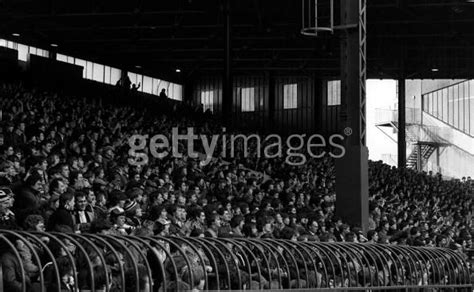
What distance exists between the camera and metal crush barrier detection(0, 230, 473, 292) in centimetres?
834

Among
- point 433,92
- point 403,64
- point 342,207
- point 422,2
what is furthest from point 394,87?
point 342,207

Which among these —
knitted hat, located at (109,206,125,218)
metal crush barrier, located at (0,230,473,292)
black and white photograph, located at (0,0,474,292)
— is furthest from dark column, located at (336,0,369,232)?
knitted hat, located at (109,206,125,218)

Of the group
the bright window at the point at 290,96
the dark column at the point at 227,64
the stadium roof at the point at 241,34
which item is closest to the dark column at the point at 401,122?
the stadium roof at the point at 241,34

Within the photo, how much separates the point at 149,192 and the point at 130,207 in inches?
126

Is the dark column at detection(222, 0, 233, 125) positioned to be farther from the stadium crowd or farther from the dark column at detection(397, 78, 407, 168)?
the dark column at detection(397, 78, 407, 168)

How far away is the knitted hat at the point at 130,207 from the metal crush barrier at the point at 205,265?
341 centimetres

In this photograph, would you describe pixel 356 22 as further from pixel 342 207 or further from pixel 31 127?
pixel 31 127

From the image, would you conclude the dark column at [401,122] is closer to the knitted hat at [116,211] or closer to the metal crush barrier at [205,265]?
the metal crush barrier at [205,265]

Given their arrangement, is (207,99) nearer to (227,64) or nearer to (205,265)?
(227,64)

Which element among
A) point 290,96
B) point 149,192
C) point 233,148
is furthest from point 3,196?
point 290,96

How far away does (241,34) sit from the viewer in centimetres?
4759

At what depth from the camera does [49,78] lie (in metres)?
42.4

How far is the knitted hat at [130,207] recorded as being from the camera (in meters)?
15.3

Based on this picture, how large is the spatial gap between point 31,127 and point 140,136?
7939 mm
